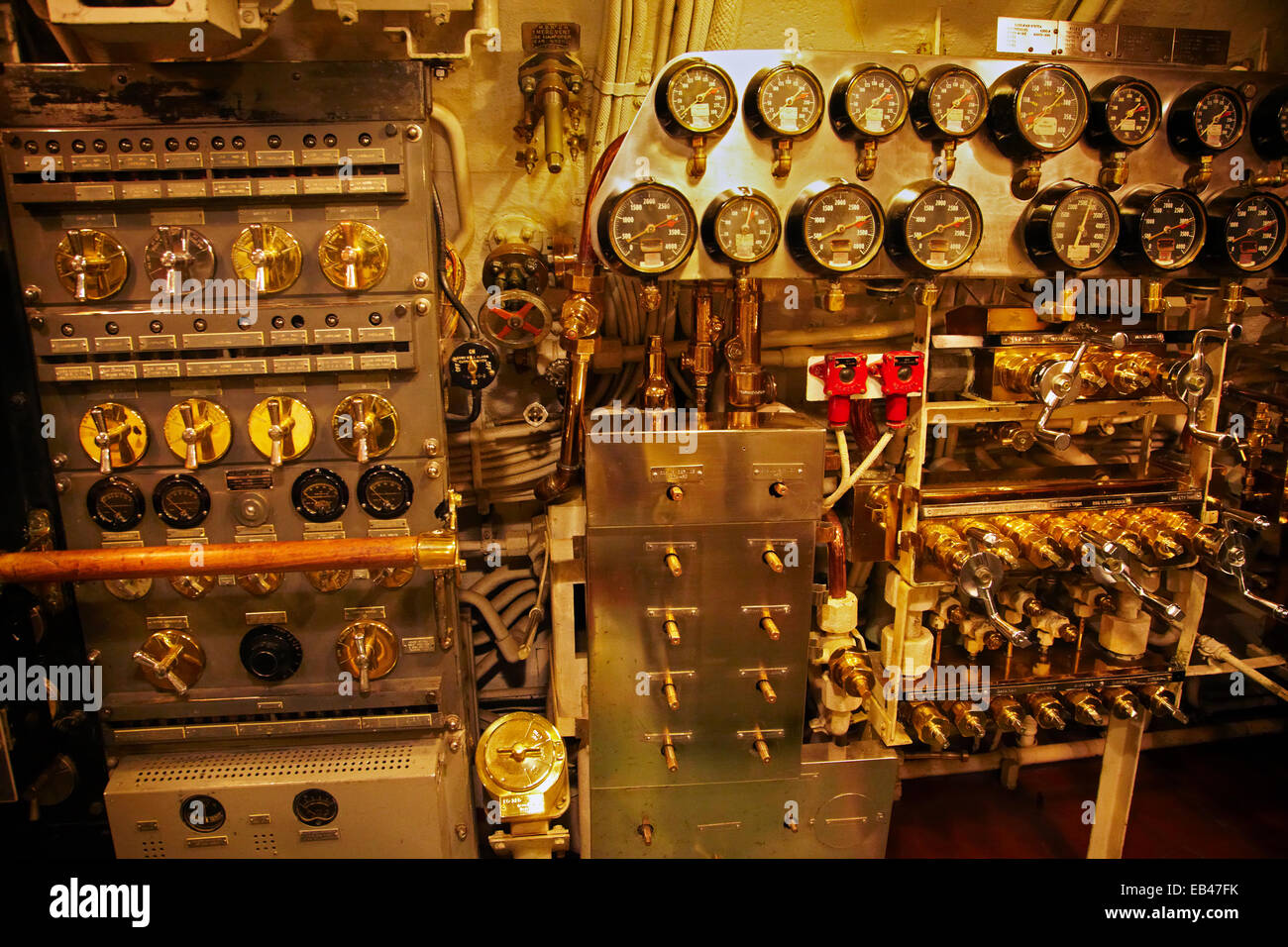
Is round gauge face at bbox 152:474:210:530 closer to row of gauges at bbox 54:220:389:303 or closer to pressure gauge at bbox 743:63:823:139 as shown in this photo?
row of gauges at bbox 54:220:389:303

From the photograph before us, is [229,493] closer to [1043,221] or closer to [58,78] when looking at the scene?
[58,78]

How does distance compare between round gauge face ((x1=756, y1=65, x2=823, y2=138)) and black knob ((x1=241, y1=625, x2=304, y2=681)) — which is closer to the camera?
round gauge face ((x1=756, y1=65, x2=823, y2=138))

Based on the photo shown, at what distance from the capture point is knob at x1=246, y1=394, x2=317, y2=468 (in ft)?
6.15

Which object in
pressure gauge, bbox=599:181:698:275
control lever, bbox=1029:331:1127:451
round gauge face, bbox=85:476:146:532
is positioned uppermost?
pressure gauge, bbox=599:181:698:275

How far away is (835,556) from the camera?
2.13 metres

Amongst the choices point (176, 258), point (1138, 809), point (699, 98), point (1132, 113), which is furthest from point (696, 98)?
point (1138, 809)

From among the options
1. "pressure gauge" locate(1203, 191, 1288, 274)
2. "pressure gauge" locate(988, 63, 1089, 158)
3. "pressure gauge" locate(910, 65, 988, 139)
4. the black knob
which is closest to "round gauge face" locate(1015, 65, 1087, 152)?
"pressure gauge" locate(988, 63, 1089, 158)

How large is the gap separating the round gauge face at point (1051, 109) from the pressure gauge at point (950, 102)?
102mm

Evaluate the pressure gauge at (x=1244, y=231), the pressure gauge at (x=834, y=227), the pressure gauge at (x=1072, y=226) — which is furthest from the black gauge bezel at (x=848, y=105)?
the pressure gauge at (x=1244, y=231)

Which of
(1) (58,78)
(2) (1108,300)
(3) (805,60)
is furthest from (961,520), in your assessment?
(1) (58,78)

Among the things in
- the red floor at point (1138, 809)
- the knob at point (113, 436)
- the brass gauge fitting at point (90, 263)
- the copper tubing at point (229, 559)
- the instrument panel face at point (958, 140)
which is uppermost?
the instrument panel face at point (958, 140)

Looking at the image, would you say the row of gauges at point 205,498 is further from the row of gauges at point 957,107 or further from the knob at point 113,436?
the row of gauges at point 957,107

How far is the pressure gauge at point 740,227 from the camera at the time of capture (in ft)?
6.39

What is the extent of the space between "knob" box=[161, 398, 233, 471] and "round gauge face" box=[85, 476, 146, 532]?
0.52 ft
